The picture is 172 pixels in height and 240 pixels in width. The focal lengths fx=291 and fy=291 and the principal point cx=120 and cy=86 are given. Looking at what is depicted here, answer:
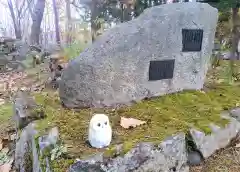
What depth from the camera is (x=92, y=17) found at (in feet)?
20.3

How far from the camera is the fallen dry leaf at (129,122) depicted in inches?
104

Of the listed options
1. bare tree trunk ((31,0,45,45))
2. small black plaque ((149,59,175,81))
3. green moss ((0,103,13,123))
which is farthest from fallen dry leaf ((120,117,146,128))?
bare tree trunk ((31,0,45,45))

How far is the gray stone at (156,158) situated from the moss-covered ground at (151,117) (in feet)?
0.25

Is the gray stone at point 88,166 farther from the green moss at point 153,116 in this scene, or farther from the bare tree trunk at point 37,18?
the bare tree trunk at point 37,18

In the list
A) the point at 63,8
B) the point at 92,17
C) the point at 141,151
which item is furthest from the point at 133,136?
the point at 63,8

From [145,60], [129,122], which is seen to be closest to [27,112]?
[129,122]

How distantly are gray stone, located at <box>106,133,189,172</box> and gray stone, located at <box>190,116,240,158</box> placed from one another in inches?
7.1

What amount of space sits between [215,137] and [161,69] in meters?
0.99

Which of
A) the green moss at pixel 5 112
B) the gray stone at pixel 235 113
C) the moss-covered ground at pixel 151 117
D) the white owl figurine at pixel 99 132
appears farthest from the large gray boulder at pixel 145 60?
the green moss at pixel 5 112

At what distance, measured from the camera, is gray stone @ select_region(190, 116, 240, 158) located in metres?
2.64

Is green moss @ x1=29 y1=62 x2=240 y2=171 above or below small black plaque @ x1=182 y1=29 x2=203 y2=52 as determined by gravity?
below

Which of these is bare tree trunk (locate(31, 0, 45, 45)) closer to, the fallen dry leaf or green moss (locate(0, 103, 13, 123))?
green moss (locate(0, 103, 13, 123))

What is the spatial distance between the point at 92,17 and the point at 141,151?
4.47 m

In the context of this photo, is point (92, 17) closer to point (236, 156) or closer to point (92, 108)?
point (92, 108)
